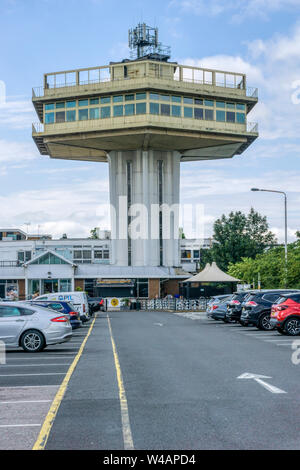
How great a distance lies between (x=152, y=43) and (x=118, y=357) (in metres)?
73.6

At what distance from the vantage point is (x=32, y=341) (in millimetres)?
19859

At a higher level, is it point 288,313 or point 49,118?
point 49,118

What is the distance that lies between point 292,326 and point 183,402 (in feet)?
50.0

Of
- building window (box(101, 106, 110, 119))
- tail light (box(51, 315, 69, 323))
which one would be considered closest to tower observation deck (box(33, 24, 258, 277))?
building window (box(101, 106, 110, 119))

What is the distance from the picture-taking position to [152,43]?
85.9 metres

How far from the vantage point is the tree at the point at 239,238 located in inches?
3615

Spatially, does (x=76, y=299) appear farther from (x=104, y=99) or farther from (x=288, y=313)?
(x=104, y=99)

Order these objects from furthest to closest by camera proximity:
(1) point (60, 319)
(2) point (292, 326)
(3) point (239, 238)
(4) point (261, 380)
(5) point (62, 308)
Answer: (3) point (239, 238) < (5) point (62, 308) < (2) point (292, 326) < (1) point (60, 319) < (4) point (261, 380)

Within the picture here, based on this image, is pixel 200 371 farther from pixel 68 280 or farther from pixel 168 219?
pixel 168 219

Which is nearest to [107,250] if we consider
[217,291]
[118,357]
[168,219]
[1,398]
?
[168,219]

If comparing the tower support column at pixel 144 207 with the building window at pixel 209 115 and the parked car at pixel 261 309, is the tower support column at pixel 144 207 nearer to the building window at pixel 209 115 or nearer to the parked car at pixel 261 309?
the building window at pixel 209 115

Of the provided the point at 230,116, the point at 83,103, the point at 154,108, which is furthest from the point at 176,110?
the point at 83,103

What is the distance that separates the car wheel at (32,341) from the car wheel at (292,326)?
952 centimetres
